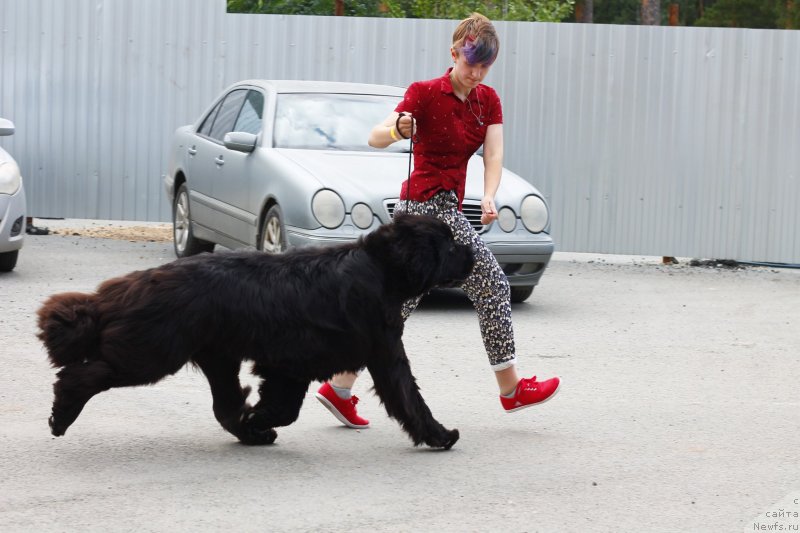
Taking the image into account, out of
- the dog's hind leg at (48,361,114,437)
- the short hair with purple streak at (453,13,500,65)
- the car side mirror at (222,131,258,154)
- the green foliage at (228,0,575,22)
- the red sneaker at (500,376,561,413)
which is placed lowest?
the red sneaker at (500,376,561,413)

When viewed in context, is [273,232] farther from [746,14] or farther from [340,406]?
[746,14]

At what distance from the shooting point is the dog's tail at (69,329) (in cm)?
523

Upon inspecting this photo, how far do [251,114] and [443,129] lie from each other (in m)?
5.30

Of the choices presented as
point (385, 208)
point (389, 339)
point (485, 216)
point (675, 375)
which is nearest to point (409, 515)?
point (389, 339)

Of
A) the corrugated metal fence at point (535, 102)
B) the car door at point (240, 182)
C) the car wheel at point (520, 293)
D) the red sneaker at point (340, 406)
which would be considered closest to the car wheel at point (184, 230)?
the car door at point (240, 182)

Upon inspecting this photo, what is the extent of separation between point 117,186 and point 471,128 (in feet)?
28.2

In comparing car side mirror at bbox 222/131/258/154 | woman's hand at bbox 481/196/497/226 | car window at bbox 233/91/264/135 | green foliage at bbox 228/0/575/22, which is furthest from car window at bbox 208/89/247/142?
green foliage at bbox 228/0/575/22

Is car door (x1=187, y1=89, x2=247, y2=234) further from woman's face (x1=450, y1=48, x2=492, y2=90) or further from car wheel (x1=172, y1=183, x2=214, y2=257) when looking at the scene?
woman's face (x1=450, y1=48, x2=492, y2=90)

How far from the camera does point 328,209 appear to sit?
938 cm

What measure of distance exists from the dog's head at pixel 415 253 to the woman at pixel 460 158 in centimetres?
32

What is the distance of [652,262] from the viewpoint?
13.7m

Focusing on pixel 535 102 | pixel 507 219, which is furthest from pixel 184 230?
pixel 535 102

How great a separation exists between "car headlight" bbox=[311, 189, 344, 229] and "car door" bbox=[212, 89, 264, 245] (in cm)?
90

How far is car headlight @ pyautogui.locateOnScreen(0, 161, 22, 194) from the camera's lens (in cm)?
1052
